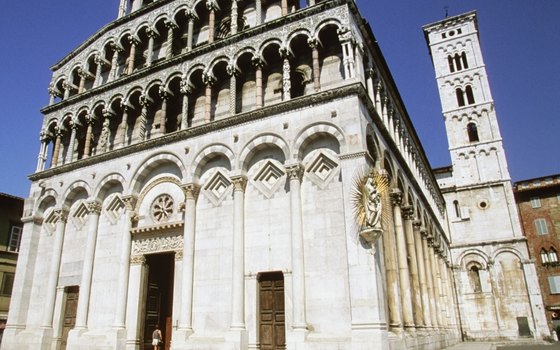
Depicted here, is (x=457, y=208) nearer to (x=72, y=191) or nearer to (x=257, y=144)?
(x=257, y=144)

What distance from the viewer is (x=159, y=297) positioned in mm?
19797

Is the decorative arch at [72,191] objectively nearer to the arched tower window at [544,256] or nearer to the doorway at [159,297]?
the doorway at [159,297]

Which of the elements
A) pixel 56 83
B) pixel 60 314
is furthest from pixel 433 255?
pixel 56 83

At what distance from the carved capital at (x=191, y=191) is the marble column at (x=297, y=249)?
14.4 feet

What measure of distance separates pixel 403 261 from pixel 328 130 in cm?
725

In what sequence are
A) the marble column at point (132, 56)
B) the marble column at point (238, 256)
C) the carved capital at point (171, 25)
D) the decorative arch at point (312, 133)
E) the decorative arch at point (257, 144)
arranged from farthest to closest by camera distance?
the marble column at point (132, 56)
the carved capital at point (171, 25)
the decorative arch at point (257, 144)
the decorative arch at point (312, 133)
the marble column at point (238, 256)

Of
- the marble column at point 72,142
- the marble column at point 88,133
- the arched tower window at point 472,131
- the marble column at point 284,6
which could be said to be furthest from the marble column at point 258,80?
the arched tower window at point 472,131

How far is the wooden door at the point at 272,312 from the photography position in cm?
1522

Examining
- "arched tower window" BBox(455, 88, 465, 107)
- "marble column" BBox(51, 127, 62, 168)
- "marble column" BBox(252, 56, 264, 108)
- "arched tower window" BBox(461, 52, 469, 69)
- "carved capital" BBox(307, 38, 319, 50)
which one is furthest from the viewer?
"arched tower window" BBox(461, 52, 469, 69)

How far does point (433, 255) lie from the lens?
96.5 ft

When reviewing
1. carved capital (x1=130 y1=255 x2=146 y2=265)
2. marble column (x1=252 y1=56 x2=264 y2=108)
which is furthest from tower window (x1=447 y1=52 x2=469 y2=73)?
carved capital (x1=130 y1=255 x2=146 y2=265)

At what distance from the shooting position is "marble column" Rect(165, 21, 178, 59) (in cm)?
2196

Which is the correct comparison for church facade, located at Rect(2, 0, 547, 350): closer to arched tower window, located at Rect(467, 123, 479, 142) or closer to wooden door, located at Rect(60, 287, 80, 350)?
wooden door, located at Rect(60, 287, 80, 350)

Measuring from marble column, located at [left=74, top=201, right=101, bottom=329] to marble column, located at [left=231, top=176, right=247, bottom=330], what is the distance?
25.7 ft
